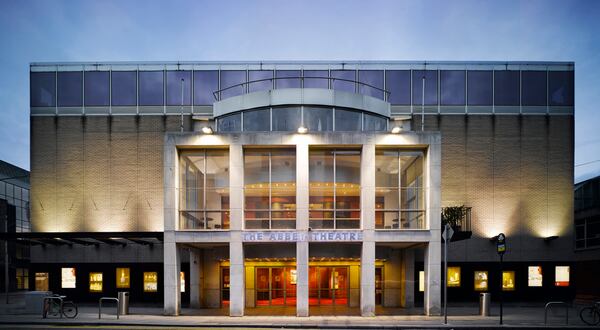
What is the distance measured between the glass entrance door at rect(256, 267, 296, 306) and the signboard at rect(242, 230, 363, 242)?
5.08 m

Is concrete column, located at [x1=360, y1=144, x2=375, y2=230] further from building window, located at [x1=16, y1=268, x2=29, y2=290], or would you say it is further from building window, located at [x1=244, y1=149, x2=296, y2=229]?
building window, located at [x1=16, y1=268, x2=29, y2=290]

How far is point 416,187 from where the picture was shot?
838 inches

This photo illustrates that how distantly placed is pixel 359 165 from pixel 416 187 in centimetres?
310

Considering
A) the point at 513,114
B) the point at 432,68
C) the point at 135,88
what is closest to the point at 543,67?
the point at 513,114

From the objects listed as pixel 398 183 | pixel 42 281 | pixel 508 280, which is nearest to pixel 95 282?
pixel 42 281

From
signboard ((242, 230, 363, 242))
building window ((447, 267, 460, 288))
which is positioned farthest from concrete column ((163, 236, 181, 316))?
building window ((447, 267, 460, 288))

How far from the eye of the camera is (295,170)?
21.2 m

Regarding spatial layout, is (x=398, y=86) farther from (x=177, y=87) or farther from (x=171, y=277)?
(x=171, y=277)

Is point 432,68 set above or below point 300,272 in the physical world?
above

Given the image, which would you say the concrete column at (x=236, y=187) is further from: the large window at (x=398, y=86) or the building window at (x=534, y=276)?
the building window at (x=534, y=276)

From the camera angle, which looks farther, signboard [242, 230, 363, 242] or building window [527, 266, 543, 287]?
building window [527, 266, 543, 287]

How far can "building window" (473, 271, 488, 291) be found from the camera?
26.3 meters

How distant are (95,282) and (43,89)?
43.1ft

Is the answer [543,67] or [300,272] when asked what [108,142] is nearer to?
[300,272]
